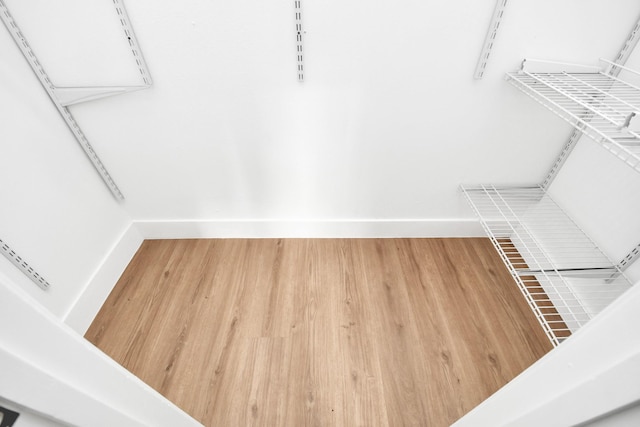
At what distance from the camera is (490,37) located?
126cm

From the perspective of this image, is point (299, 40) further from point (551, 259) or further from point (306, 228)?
point (551, 259)

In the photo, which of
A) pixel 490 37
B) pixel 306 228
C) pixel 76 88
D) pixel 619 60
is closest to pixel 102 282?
pixel 76 88

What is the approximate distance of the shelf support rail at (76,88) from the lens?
1189 mm

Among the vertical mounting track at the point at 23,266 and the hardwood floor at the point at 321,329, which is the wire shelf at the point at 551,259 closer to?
the hardwood floor at the point at 321,329

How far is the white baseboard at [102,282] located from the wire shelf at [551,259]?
6.48ft

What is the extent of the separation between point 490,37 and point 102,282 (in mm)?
2195

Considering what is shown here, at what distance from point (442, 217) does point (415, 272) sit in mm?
401

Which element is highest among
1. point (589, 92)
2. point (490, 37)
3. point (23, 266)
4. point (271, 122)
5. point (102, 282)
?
point (490, 37)

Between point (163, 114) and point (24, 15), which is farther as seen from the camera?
point (163, 114)

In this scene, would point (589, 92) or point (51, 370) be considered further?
point (589, 92)

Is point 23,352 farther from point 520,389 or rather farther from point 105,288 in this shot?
point 105,288

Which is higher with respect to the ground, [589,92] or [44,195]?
[589,92]

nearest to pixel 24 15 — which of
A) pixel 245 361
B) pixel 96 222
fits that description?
pixel 96 222

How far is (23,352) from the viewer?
0.32 metres
